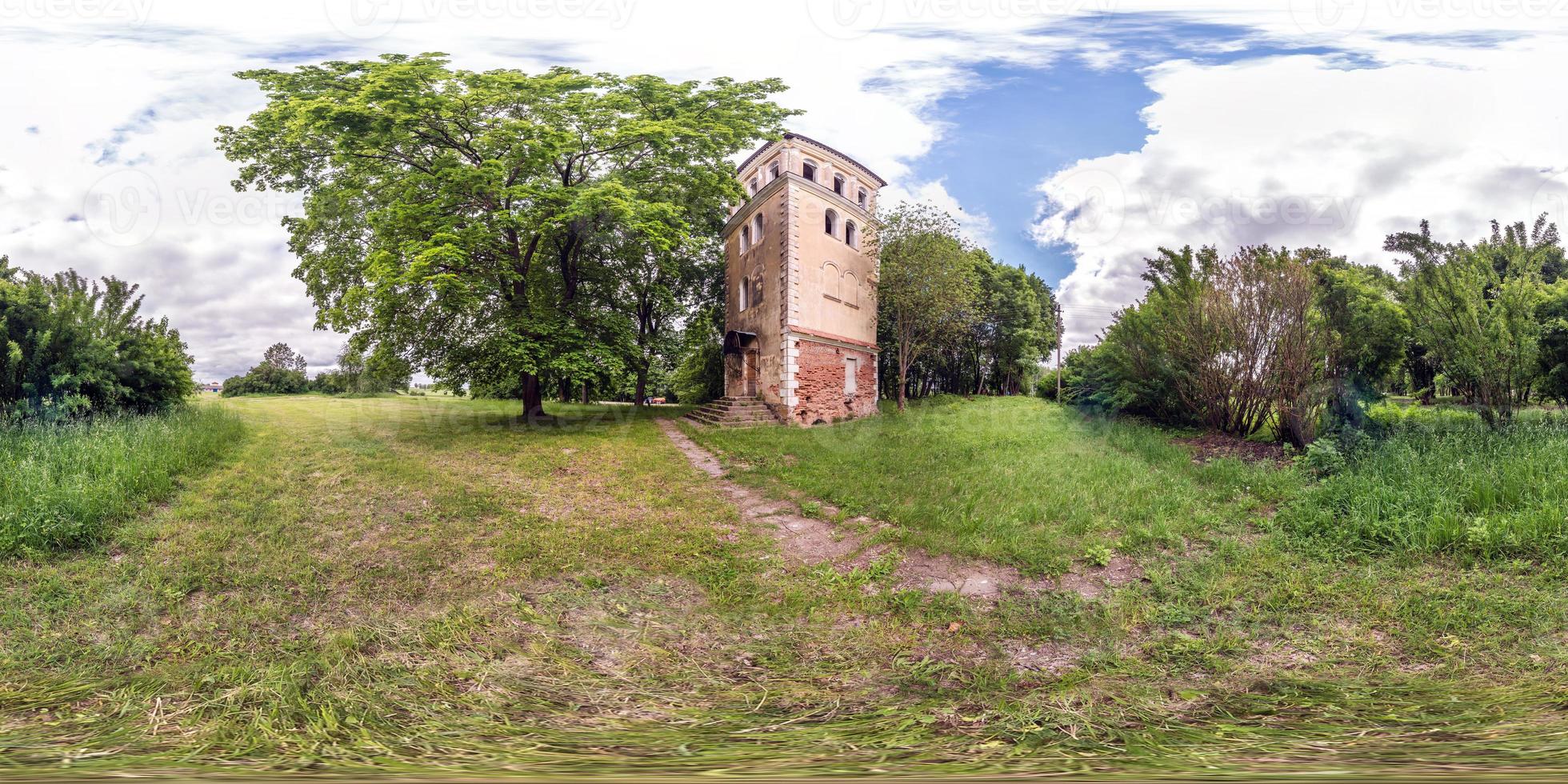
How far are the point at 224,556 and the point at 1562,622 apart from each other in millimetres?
9284

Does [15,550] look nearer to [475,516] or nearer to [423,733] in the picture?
[475,516]

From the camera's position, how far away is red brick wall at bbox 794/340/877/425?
615 inches

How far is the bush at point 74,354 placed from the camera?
296 inches

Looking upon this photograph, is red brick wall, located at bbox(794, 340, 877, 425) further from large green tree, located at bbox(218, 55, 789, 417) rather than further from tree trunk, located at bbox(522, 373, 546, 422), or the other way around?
tree trunk, located at bbox(522, 373, 546, 422)

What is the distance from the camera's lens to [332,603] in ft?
12.6

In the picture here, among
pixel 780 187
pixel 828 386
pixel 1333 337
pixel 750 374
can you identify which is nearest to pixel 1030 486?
pixel 1333 337

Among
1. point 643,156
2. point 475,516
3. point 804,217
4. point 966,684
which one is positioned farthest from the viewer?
point 804,217

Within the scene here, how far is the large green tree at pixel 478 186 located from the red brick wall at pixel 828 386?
16.1 ft

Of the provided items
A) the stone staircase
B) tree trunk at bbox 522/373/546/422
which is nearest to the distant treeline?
the stone staircase

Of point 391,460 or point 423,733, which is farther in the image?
point 391,460

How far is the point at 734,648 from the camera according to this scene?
127 inches

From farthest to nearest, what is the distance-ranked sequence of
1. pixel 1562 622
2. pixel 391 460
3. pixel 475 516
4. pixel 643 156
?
pixel 643 156 → pixel 391 460 → pixel 475 516 → pixel 1562 622

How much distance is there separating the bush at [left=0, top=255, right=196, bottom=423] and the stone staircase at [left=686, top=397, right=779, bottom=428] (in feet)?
35.1

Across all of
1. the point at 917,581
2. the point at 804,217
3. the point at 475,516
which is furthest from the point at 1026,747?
the point at 804,217
